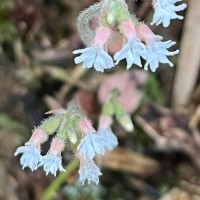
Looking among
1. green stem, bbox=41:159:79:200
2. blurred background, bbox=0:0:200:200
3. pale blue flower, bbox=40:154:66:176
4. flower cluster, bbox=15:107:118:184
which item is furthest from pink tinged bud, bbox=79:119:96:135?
blurred background, bbox=0:0:200:200

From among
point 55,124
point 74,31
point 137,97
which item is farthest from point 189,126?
point 55,124

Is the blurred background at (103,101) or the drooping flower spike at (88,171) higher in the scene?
the drooping flower spike at (88,171)

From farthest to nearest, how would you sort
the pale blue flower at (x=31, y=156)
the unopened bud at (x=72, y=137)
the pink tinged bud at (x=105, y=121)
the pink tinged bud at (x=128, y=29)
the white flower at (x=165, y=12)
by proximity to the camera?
the pink tinged bud at (x=105, y=121)
the unopened bud at (x=72, y=137)
the pale blue flower at (x=31, y=156)
the pink tinged bud at (x=128, y=29)
the white flower at (x=165, y=12)

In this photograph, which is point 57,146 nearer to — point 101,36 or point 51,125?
point 51,125

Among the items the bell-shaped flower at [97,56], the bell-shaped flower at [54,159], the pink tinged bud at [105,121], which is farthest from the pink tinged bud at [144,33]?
the pink tinged bud at [105,121]

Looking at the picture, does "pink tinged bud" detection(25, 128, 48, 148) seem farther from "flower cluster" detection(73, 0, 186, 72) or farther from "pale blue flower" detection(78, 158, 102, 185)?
"flower cluster" detection(73, 0, 186, 72)

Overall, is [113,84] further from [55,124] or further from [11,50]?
[55,124]

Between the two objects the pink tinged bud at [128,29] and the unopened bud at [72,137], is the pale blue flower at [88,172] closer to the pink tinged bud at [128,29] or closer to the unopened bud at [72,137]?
the unopened bud at [72,137]

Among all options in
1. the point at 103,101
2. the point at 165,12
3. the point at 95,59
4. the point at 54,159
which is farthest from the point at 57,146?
the point at 103,101
